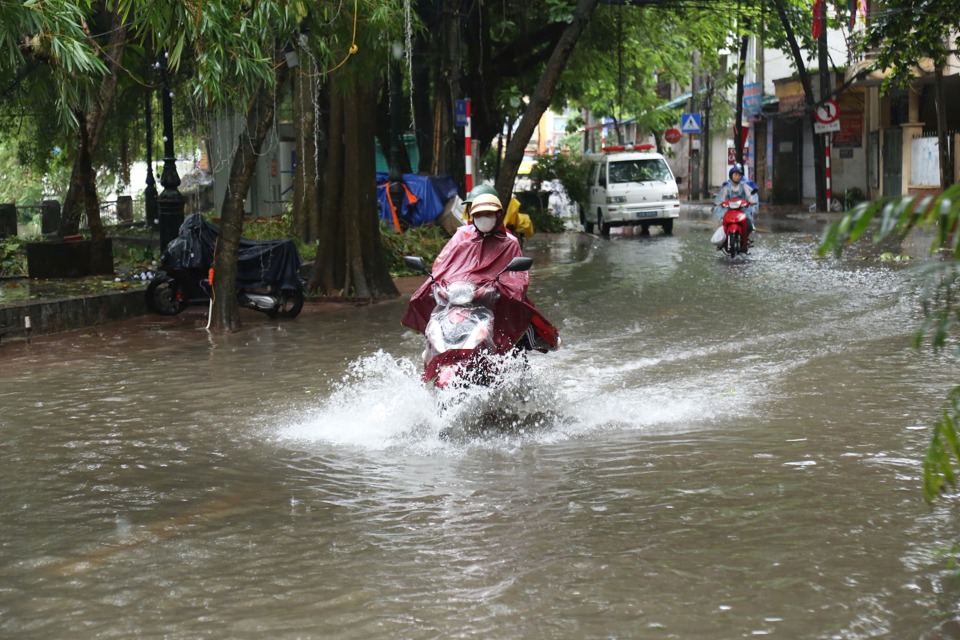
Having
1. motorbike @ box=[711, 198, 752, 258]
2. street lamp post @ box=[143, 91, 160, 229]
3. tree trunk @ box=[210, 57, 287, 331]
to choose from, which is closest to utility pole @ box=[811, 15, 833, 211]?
motorbike @ box=[711, 198, 752, 258]

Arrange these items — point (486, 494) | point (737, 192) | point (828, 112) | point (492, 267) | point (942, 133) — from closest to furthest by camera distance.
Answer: point (486, 494) < point (492, 267) < point (737, 192) < point (942, 133) < point (828, 112)

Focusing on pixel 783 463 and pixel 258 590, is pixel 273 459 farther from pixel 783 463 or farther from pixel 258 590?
pixel 783 463

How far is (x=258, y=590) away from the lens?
4805mm

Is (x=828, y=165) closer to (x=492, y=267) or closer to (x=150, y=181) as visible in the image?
(x=150, y=181)

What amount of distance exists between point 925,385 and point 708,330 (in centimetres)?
349

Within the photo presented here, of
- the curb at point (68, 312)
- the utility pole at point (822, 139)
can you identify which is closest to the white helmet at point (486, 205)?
the curb at point (68, 312)

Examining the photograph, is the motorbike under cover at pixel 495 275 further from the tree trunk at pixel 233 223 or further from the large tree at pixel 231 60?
the tree trunk at pixel 233 223

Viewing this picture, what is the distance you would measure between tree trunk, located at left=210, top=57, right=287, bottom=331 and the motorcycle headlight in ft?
21.1

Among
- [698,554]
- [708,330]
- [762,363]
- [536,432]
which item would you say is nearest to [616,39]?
[708,330]

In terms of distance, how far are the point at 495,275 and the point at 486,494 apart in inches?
79.1

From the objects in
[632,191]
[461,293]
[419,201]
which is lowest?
[461,293]

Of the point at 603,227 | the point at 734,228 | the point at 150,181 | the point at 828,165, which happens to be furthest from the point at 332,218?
the point at 828,165

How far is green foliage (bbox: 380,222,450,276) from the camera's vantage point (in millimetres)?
19719

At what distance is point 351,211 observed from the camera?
1630 cm
